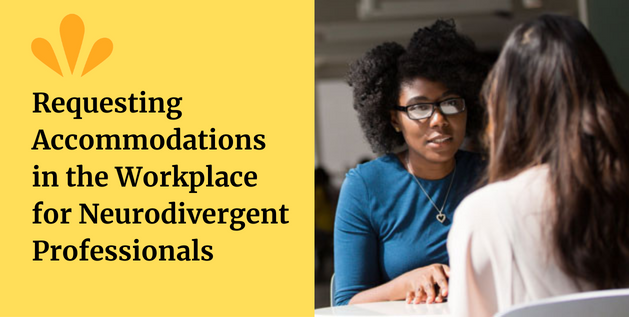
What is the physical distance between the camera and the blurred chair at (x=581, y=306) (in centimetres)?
90

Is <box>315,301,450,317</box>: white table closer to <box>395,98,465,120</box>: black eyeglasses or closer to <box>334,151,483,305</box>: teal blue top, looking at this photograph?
<box>334,151,483,305</box>: teal blue top

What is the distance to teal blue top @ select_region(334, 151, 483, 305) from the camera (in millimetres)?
1929

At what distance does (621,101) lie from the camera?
1.04 meters

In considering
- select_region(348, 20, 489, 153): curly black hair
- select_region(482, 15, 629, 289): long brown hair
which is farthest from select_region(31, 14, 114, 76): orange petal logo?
select_region(482, 15, 629, 289): long brown hair

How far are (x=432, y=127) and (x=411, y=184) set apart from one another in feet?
0.63

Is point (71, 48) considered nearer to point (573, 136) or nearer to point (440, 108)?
point (440, 108)

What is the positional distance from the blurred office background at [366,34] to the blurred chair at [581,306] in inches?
105

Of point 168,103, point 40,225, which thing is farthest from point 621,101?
point 40,225

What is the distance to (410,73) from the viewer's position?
2.07m

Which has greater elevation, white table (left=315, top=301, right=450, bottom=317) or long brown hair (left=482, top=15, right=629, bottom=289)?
long brown hair (left=482, top=15, right=629, bottom=289)

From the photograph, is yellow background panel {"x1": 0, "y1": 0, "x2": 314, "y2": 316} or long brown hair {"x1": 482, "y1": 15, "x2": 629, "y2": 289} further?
yellow background panel {"x1": 0, "y1": 0, "x2": 314, "y2": 316}

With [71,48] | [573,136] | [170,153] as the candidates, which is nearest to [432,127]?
[170,153]

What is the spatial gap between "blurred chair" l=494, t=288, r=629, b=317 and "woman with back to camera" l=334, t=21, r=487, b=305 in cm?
89

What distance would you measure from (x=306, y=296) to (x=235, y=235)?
28 centimetres
